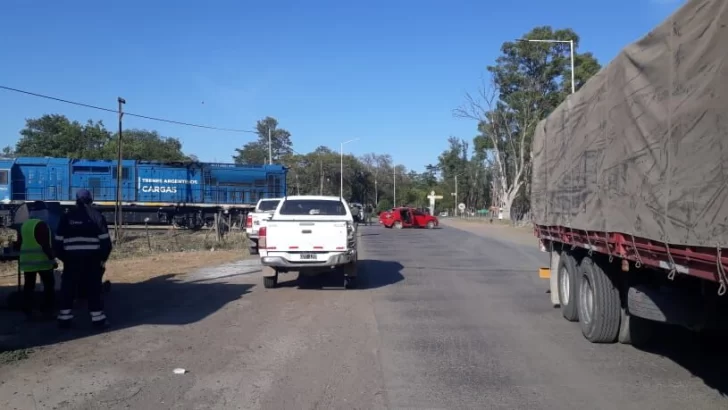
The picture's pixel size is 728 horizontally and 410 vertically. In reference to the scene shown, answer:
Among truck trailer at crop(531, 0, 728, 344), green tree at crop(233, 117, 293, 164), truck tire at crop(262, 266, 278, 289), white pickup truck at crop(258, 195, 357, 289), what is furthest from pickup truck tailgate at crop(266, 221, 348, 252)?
green tree at crop(233, 117, 293, 164)

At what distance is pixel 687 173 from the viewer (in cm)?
502

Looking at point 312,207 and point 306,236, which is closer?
point 306,236

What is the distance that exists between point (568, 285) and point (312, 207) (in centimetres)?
654

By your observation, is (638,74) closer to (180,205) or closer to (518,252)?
(518,252)

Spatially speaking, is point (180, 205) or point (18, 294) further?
point (180, 205)

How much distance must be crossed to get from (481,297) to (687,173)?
7.62 m

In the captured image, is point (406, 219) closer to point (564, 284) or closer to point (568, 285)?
point (564, 284)

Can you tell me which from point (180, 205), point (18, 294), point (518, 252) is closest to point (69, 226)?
point (18, 294)

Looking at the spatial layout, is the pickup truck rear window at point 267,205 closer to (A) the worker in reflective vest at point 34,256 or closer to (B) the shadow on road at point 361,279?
(B) the shadow on road at point 361,279

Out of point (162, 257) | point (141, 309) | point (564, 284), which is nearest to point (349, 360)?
point (564, 284)

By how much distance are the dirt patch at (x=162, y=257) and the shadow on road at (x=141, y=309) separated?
4.92ft

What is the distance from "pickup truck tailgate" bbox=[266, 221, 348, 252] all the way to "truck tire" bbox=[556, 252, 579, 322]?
168 inches

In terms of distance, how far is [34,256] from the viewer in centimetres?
934

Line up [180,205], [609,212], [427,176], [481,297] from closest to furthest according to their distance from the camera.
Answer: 1. [609,212]
2. [481,297]
3. [180,205]
4. [427,176]
